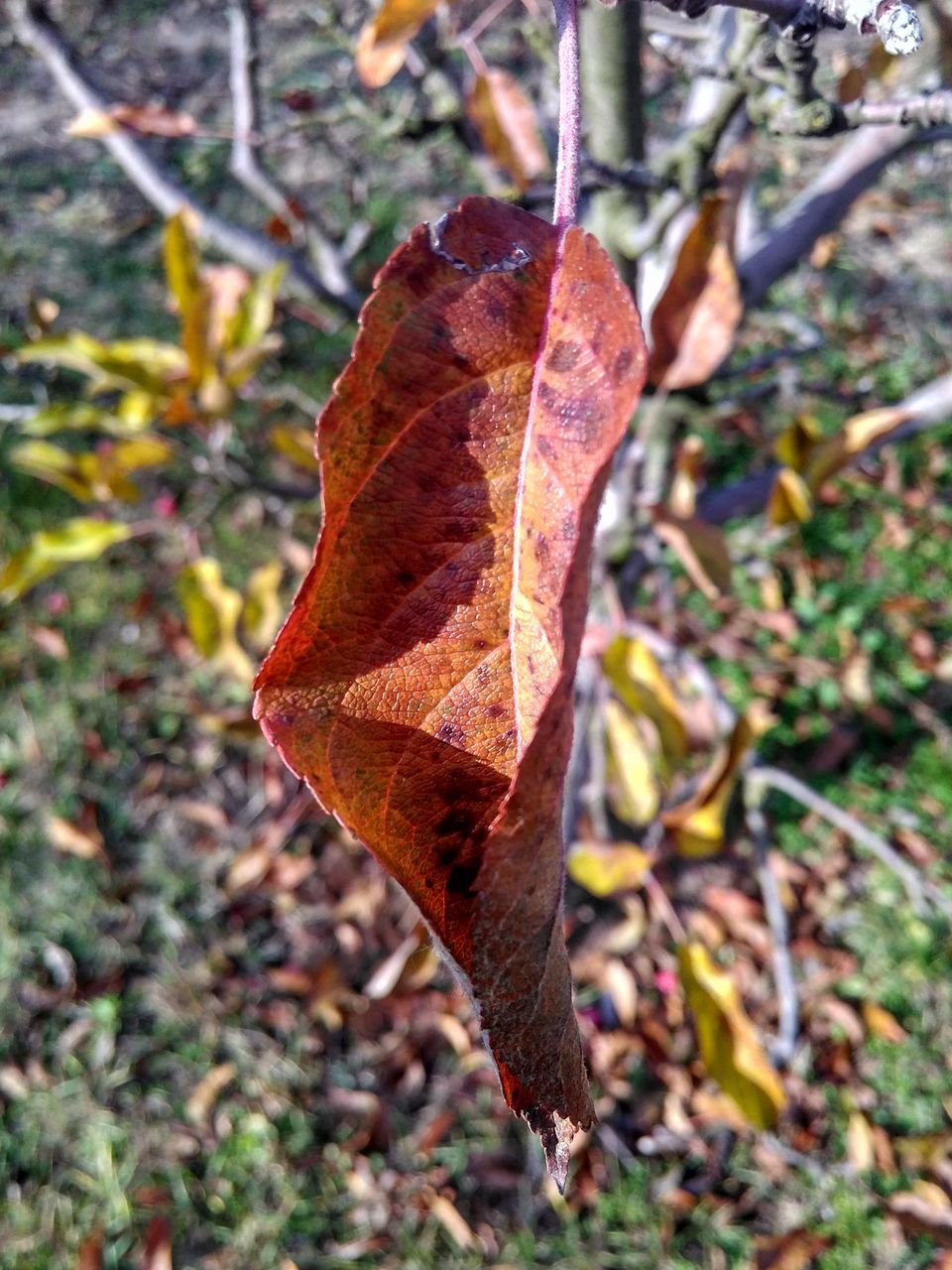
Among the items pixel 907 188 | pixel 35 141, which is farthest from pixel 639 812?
pixel 35 141

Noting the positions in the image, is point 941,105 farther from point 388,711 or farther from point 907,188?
point 907,188

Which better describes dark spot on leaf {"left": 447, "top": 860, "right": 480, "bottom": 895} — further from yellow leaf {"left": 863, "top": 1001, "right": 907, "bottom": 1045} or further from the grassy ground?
yellow leaf {"left": 863, "top": 1001, "right": 907, "bottom": 1045}

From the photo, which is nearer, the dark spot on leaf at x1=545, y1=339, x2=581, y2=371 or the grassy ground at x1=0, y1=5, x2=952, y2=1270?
the dark spot on leaf at x1=545, y1=339, x2=581, y2=371

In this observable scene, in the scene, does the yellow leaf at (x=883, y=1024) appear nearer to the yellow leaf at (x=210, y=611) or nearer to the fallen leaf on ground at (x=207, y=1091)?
the fallen leaf on ground at (x=207, y=1091)

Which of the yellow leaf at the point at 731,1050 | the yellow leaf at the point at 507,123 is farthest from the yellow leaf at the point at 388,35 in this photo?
the yellow leaf at the point at 731,1050

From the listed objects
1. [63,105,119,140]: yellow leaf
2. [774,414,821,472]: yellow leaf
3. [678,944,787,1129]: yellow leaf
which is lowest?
[678,944,787,1129]: yellow leaf

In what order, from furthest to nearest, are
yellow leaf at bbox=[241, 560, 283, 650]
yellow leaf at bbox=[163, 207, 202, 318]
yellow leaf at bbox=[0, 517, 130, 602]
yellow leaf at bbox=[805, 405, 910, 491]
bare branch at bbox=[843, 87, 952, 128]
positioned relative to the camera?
yellow leaf at bbox=[241, 560, 283, 650]
yellow leaf at bbox=[0, 517, 130, 602]
yellow leaf at bbox=[163, 207, 202, 318]
yellow leaf at bbox=[805, 405, 910, 491]
bare branch at bbox=[843, 87, 952, 128]

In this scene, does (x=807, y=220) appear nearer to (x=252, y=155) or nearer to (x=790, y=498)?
(x=790, y=498)

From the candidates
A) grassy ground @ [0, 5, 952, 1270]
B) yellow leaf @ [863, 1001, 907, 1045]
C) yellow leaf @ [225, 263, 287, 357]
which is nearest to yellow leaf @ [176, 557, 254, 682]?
grassy ground @ [0, 5, 952, 1270]
